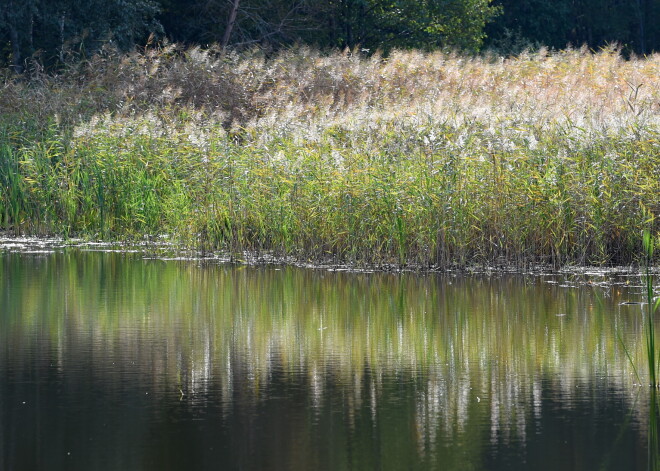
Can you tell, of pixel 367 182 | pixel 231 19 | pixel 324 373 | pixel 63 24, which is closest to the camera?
pixel 324 373

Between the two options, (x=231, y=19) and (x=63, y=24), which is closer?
(x=63, y=24)

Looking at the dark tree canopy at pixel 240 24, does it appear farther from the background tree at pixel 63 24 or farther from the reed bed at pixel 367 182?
the reed bed at pixel 367 182

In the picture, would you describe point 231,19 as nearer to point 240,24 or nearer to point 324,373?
point 240,24

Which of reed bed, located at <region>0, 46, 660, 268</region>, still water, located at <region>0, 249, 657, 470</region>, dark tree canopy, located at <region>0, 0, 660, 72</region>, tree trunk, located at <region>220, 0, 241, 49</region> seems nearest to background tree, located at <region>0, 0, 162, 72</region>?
dark tree canopy, located at <region>0, 0, 660, 72</region>

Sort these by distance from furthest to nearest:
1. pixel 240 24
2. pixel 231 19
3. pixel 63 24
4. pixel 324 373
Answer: pixel 240 24 → pixel 231 19 → pixel 63 24 → pixel 324 373

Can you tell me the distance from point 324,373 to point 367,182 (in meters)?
5.85

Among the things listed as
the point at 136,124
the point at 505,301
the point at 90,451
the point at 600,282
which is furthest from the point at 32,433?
the point at 136,124

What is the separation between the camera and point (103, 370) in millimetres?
7004

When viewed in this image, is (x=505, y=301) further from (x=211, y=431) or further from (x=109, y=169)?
(x=109, y=169)

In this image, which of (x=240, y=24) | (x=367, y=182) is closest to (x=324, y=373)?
(x=367, y=182)

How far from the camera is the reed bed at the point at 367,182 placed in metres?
11.9

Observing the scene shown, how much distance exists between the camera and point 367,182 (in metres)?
12.6

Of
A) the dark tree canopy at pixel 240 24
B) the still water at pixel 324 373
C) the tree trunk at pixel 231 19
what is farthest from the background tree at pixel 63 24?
the still water at pixel 324 373

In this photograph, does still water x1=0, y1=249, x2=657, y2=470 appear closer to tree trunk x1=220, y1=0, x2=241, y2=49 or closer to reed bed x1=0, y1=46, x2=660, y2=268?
reed bed x1=0, y1=46, x2=660, y2=268
